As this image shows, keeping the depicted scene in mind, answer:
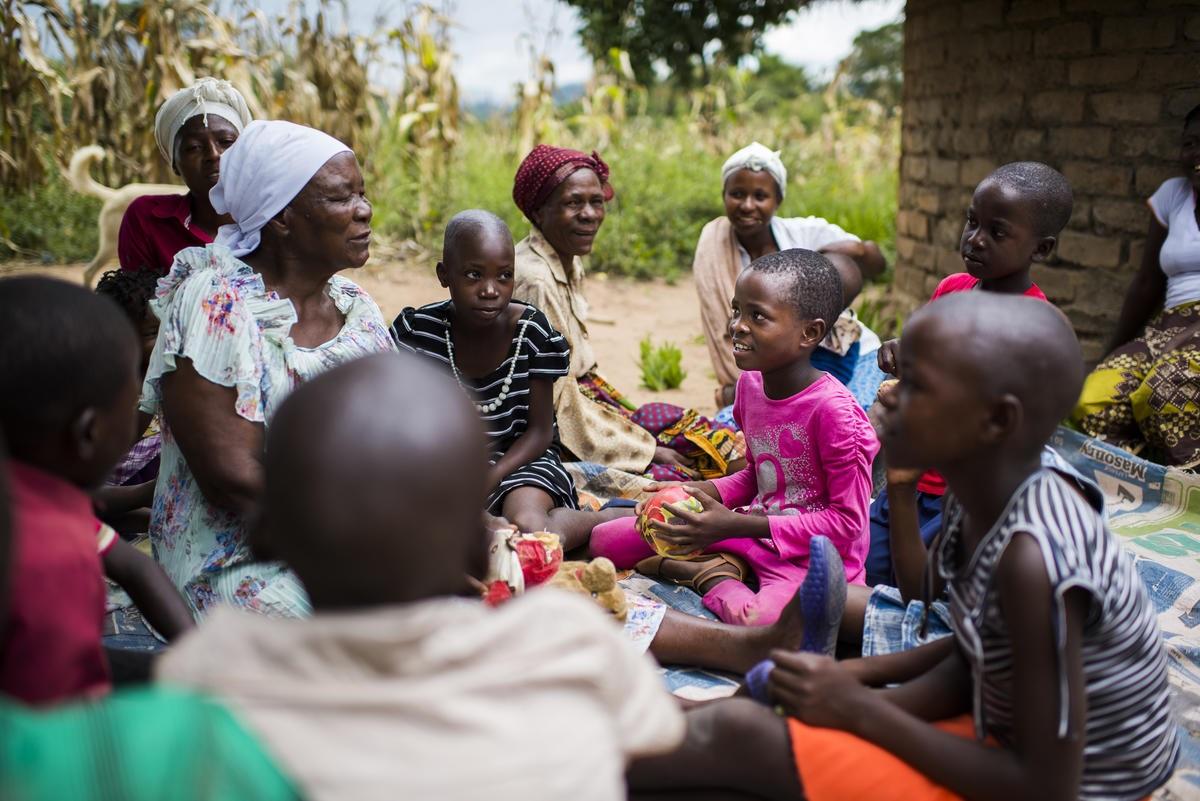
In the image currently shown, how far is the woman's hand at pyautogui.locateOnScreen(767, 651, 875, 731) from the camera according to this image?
64.5 inches

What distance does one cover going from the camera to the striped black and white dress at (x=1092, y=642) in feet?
4.82

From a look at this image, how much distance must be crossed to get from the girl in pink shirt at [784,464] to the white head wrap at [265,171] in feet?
4.06

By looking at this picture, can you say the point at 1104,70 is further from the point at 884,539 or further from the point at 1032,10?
the point at 884,539

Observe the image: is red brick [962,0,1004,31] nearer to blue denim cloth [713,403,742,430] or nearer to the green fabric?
blue denim cloth [713,403,742,430]

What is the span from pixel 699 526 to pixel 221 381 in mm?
1293

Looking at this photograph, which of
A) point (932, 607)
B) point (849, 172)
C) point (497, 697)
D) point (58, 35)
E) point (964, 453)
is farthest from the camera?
point (849, 172)

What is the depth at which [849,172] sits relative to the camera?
11055mm

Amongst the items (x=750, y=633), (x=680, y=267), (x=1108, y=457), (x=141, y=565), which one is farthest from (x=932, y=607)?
(x=680, y=267)

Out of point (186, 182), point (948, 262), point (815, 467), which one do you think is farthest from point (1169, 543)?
point (186, 182)

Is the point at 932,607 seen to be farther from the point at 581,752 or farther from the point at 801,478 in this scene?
the point at 581,752

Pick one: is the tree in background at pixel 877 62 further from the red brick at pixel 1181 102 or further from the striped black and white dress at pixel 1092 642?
the striped black and white dress at pixel 1092 642

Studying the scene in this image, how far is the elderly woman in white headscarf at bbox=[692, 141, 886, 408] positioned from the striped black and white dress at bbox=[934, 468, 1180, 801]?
105 inches

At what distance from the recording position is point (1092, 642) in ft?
5.03

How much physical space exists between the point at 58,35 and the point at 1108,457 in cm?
737
